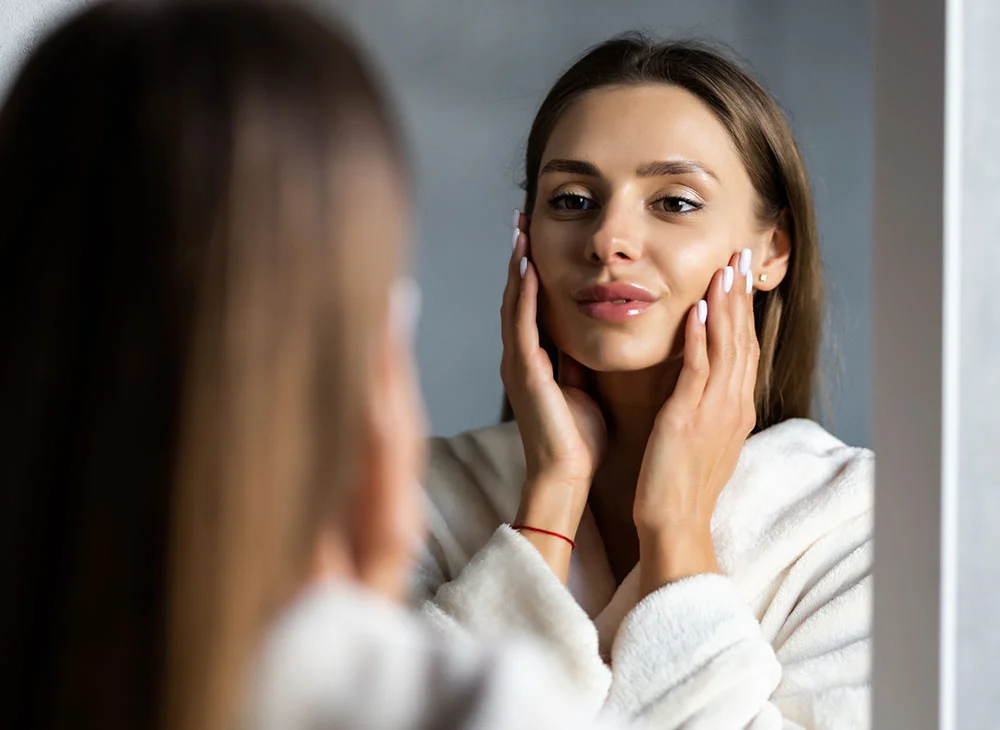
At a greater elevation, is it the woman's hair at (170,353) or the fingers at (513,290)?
the fingers at (513,290)

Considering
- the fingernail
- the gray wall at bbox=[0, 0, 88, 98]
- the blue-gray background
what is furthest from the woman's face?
the blue-gray background

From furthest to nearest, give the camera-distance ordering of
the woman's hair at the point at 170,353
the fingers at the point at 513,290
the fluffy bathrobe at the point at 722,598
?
the fingers at the point at 513,290 < the fluffy bathrobe at the point at 722,598 < the woman's hair at the point at 170,353

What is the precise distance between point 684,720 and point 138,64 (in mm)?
784

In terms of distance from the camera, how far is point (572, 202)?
137 cm

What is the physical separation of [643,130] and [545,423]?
0.34m

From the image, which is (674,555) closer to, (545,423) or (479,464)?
(545,423)

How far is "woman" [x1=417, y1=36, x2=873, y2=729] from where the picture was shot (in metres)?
1.15

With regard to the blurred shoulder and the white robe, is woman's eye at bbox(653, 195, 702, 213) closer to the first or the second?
the blurred shoulder

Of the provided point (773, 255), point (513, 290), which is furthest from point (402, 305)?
point (773, 255)

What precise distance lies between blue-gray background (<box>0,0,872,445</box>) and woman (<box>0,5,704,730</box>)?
6.42 feet

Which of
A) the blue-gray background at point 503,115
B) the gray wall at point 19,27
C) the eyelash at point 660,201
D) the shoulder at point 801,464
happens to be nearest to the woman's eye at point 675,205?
the eyelash at point 660,201

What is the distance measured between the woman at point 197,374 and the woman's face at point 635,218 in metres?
0.85

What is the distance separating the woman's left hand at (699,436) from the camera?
1.22 metres

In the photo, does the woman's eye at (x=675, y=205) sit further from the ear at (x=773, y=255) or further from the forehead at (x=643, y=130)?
the ear at (x=773, y=255)
